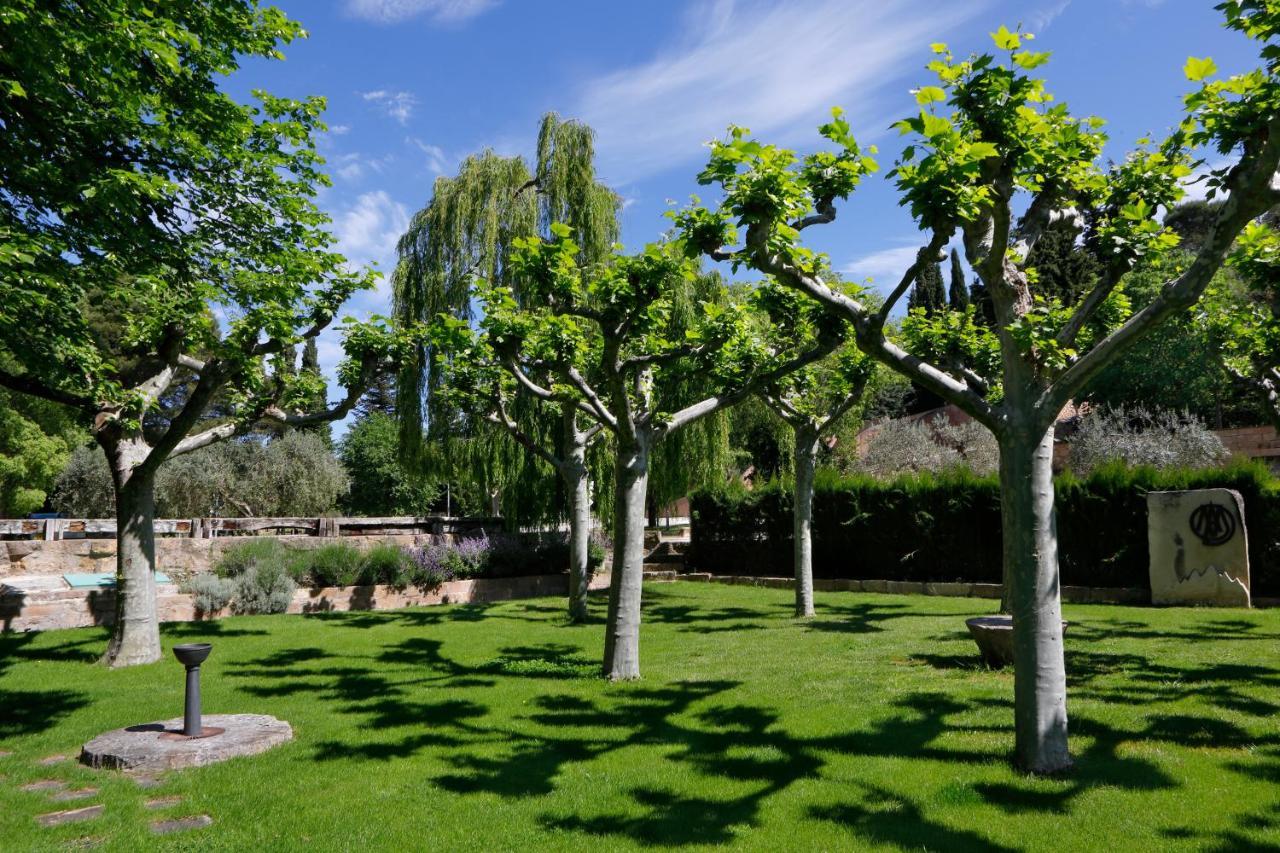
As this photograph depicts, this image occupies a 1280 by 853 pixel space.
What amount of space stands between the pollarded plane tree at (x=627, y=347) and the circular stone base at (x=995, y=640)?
3.76 meters

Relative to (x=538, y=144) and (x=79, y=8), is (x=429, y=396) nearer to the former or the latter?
(x=538, y=144)

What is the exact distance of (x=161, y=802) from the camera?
5.32 meters

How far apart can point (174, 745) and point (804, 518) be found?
10334mm

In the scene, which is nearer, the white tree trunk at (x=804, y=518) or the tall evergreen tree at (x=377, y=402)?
the white tree trunk at (x=804, y=518)

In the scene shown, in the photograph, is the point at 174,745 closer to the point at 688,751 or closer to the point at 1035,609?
the point at 688,751

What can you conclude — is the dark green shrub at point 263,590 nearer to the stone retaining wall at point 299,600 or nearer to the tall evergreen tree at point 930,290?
the stone retaining wall at point 299,600

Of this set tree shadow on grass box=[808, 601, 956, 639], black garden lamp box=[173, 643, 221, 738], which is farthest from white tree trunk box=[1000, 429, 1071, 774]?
tree shadow on grass box=[808, 601, 956, 639]

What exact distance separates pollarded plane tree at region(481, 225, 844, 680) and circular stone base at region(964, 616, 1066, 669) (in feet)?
12.3

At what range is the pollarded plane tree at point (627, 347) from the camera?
8.86 meters

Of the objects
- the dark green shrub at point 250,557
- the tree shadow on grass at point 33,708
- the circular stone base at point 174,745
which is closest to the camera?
the circular stone base at point 174,745

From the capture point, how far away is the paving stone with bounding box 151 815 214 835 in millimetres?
4811

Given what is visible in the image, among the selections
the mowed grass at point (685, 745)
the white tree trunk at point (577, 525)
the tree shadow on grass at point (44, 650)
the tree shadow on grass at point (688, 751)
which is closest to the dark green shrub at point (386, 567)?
the white tree trunk at point (577, 525)

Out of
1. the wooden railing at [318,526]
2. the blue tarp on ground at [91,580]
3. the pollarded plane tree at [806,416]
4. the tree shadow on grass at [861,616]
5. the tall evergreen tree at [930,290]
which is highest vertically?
the tall evergreen tree at [930,290]

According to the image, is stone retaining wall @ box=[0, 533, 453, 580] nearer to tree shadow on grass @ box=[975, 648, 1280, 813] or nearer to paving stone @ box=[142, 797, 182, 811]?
paving stone @ box=[142, 797, 182, 811]
